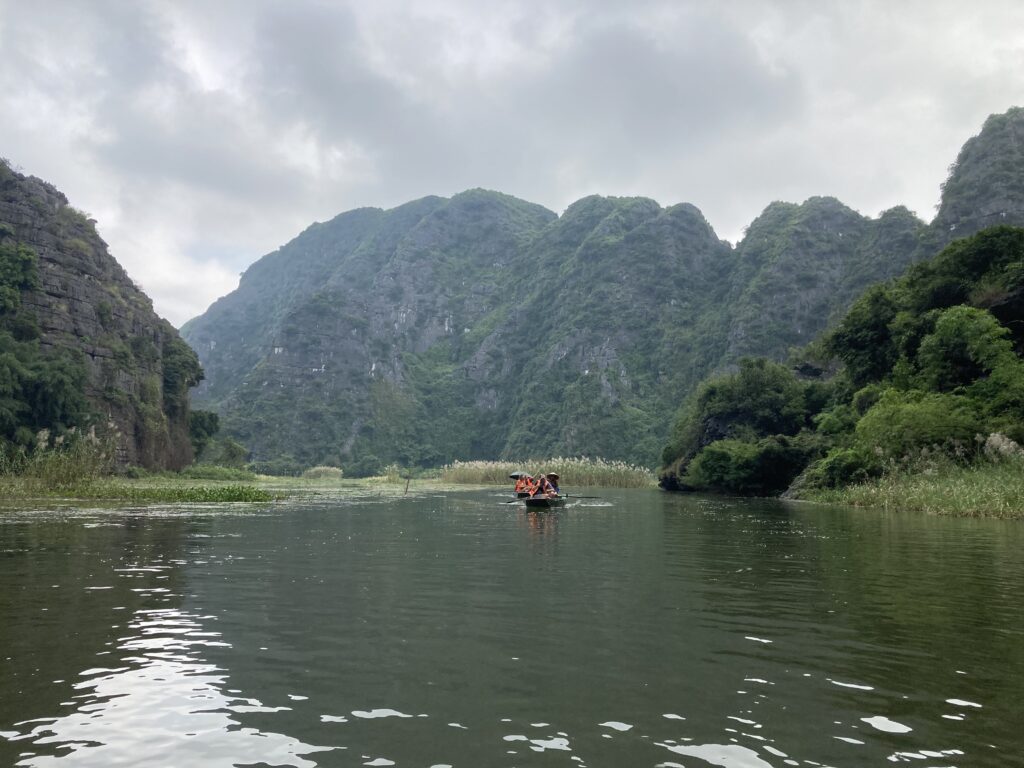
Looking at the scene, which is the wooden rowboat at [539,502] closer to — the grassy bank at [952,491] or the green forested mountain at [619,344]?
the grassy bank at [952,491]

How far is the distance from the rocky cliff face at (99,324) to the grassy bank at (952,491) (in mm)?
55427

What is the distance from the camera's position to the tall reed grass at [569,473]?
224 feet

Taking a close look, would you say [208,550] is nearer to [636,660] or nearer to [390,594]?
[390,594]

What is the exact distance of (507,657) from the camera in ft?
25.8

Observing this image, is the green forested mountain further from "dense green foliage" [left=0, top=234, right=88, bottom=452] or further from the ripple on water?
the ripple on water

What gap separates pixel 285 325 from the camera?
622 feet

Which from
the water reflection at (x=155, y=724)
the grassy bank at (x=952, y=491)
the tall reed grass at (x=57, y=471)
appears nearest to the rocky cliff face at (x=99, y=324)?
the tall reed grass at (x=57, y=471)

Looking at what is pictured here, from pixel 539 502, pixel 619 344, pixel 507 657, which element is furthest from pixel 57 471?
pixel 619 344

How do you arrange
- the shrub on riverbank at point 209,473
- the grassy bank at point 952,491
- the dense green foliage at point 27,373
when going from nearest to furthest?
the grassy bank at point 952,491, the dense green foliage at point 27,373, the shrub on riverbank at point 209,473

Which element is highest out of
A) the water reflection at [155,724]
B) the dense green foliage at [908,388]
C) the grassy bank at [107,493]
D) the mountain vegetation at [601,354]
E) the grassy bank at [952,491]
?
the mountain vegetation at [601,354]

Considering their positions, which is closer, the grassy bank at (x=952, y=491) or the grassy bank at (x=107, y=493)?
the grassy bank at (x=952, y=491)

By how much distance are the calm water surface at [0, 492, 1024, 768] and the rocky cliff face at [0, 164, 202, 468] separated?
53.5 meters

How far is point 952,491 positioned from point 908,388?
16.3 m

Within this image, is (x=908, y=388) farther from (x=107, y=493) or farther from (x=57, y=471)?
(x=57, y=471)
